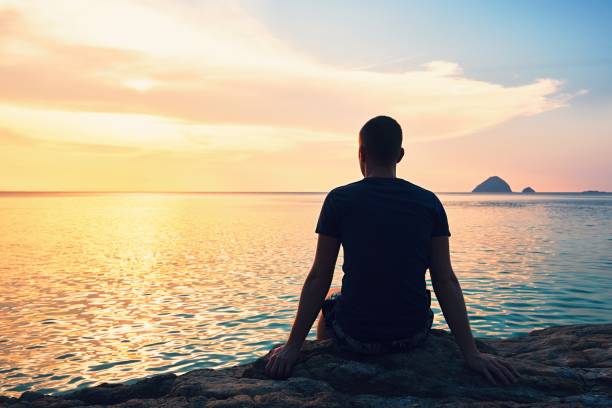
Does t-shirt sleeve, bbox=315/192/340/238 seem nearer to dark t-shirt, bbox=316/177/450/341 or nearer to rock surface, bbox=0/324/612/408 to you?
dark t-shirt, bbox=316/177/450/341

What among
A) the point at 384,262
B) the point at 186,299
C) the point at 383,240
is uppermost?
the point at 383,240

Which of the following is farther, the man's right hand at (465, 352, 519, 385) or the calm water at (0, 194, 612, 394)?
the calm water at (0, 194, 612, 394)

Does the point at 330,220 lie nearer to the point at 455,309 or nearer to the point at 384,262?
the point at 384,262

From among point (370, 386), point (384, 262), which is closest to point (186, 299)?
point (370, 386)

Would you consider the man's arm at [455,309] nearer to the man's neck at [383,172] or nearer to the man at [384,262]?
the man at [384,262]

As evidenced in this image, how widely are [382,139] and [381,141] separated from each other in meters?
0.02

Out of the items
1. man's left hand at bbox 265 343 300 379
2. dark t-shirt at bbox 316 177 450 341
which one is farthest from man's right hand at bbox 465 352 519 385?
man's left hand at bbox 265 343 300 379

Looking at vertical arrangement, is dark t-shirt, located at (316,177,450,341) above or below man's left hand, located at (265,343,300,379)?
above

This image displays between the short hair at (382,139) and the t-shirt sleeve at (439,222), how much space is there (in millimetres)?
533

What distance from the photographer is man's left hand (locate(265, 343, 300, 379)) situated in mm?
4340

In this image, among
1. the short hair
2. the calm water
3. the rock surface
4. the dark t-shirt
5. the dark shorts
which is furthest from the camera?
the calm water

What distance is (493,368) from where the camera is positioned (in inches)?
163

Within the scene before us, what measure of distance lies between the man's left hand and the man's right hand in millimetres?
1526

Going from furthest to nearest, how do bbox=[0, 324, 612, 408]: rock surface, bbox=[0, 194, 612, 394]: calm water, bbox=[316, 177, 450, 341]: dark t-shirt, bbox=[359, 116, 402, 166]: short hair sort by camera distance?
bbox=[0, 194, 612, 394]: calm water < bbox=[359, 116, 402, 166]: short hair < bbox=[316, 177, 450, 341]: dark t-shirt < bbox=[0, 324, 612, 408]: rock surface
